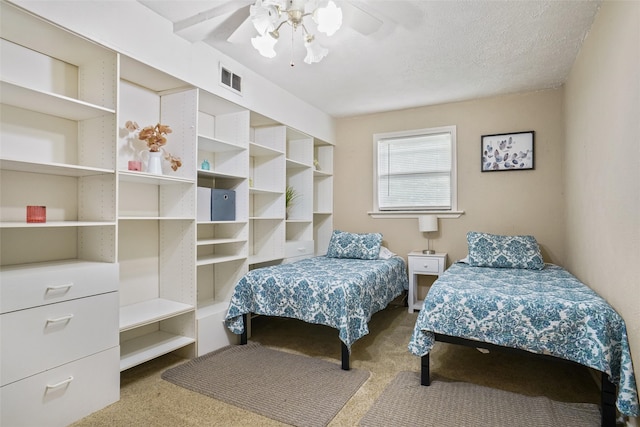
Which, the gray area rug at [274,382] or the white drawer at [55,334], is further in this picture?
the gray area rug at [274,382]

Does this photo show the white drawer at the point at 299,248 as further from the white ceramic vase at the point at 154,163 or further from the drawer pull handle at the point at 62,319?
the drawer pull handle at the point at 62,319

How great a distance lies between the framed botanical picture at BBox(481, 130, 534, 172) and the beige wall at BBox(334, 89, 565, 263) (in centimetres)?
6

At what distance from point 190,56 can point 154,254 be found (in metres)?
1.51

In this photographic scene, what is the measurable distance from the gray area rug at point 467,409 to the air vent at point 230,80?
8.19ft

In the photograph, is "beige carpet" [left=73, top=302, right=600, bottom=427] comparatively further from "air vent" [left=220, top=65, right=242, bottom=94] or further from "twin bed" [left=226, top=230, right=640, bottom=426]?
"air vent" [left=220, top=65, right=242, bottom=94]

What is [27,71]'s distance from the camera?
1.97 metres

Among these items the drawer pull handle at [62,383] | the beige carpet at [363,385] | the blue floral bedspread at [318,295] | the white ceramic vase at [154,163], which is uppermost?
the white ceramic vase at [154,163]

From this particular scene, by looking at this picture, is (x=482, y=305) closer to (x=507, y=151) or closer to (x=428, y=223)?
(x=428, y=223)

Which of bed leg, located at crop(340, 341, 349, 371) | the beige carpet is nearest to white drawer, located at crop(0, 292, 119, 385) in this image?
the beige carpet

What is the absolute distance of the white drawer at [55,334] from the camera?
61.9 inches

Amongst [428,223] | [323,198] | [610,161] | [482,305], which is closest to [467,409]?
[482,305]

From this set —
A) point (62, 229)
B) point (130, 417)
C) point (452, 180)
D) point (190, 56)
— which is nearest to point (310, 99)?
point (190, 56)

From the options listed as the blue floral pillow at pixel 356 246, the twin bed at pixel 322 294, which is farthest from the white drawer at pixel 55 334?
the blue floral pillow at pixel 356 246

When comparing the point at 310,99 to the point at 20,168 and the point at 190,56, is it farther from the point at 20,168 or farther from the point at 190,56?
the point at 20,168
